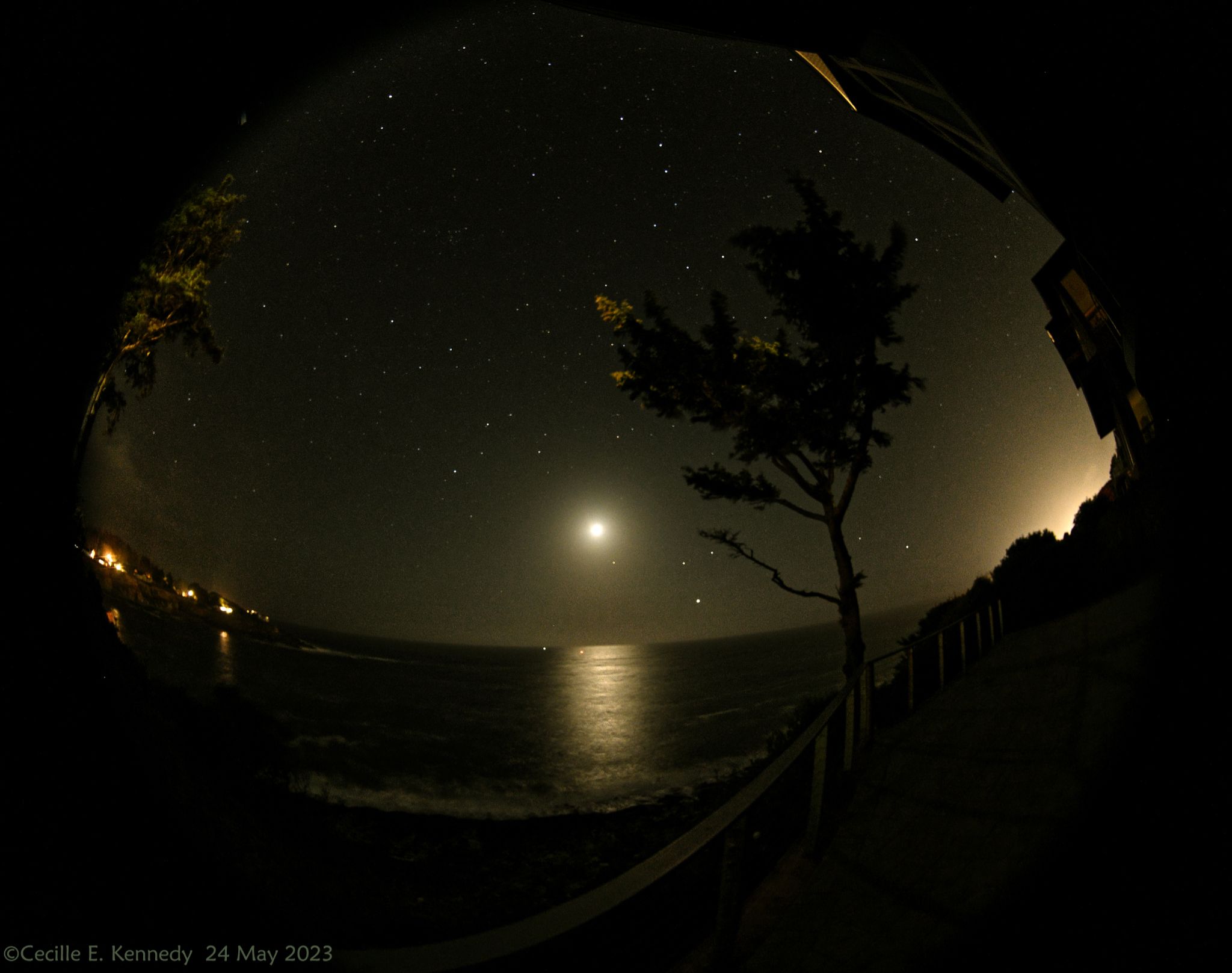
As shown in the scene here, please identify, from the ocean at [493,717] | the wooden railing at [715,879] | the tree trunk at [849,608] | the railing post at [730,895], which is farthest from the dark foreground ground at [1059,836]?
the ocean at [493,717]

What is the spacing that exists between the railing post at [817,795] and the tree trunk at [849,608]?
103cm

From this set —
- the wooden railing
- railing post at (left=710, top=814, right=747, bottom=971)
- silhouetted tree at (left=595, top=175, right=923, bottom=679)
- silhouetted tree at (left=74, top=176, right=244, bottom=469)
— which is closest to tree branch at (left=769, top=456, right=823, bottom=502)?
silhouetted tree at (left=595, top=175, right=923, bottom=679)

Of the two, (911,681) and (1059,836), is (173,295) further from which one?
(911,681)

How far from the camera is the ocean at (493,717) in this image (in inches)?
331

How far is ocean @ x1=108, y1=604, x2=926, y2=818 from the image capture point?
8414 mm

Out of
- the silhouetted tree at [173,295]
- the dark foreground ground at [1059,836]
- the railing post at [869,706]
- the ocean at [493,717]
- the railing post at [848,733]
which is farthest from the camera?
the ocean at [493,717]

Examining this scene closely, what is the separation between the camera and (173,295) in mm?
2127

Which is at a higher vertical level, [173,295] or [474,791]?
[173,295]

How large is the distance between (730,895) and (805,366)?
5.07 m

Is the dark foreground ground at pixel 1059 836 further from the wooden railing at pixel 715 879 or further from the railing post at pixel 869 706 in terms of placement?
the railing post at pixel 869 706

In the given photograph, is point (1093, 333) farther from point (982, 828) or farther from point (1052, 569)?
point (982, 828)

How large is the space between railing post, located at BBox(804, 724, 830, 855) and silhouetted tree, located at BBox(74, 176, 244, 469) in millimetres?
4354

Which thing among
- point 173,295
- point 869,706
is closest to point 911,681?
point 869,706

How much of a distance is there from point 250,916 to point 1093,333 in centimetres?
436
